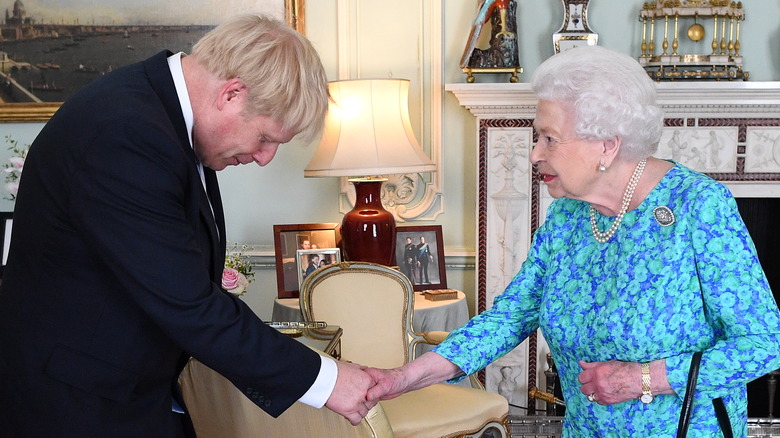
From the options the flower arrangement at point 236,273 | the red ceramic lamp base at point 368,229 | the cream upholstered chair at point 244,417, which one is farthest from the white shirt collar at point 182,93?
the red ceramic lamp base at point 368,229

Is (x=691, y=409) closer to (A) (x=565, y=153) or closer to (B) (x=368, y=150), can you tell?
(A) (x=565, y=153)

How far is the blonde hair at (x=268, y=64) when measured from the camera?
1482 mm

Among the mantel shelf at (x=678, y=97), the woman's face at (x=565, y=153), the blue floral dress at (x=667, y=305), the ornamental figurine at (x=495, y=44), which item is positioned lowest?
the blue floral dress at (x=667, y=305)

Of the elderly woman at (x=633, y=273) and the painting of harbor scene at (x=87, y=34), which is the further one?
the painting of harbor scene at (x=87, y=34)

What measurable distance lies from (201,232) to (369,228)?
2.02 meters

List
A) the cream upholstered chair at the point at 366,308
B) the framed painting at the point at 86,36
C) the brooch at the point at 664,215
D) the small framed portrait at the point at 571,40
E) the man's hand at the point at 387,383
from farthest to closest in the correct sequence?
1. the framed painting at the point at 86,36
2. the small framed portrait at the point at 571,40
3. the cream upholstered chair at the point at 366,308
4. the man's hand at the point at 387,383
5. the brooch at the point at 664,215

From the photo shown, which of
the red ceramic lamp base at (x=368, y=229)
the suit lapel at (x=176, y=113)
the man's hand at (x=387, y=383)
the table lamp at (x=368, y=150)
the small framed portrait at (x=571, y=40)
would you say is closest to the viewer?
the suit lapel at (x=176, y=113)

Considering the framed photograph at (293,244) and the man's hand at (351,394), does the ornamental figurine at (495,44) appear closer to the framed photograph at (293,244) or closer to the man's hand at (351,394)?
the framed photograph at (293,244)

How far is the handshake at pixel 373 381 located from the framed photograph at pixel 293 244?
6.26 feet

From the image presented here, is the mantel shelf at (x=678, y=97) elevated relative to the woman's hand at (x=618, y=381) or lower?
elevated

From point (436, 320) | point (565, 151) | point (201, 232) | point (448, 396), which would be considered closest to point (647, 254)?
point (565, 151)

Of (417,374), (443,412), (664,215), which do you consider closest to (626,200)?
(664,215)

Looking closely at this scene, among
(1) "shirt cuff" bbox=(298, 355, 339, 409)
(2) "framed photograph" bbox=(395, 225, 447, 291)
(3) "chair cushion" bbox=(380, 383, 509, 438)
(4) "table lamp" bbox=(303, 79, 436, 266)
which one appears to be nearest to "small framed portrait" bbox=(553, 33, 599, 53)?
(4) "table lamp" bbox=(303, 79, 436, 266)

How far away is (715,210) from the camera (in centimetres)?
154
